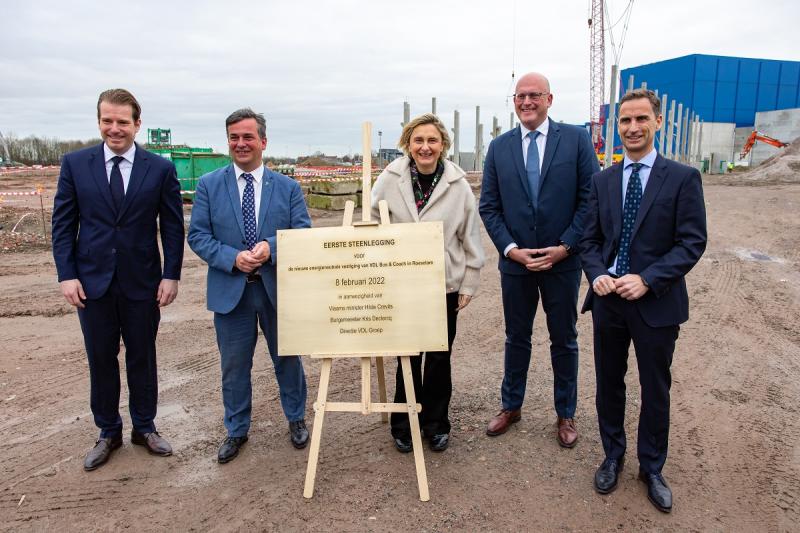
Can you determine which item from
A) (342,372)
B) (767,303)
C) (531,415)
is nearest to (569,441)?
(531,415)

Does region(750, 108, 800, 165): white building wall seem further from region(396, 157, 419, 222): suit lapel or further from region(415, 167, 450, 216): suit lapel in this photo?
region(396, 157, 419, 222): suit lapel

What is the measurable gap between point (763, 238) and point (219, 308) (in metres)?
11.6

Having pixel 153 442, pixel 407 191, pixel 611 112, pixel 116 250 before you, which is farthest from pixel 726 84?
pixel 153 442

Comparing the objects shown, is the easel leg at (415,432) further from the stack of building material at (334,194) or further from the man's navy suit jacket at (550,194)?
the stack of building material at (334,194)

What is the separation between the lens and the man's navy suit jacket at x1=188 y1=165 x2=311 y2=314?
3.66 meters

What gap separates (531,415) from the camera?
4.37m

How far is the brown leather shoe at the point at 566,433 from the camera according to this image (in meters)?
3.86

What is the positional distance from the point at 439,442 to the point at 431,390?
38 centimetres

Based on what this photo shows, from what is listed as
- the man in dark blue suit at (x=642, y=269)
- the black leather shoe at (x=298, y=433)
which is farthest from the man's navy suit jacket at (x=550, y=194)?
the black leather shoe at (x=298, y=433)

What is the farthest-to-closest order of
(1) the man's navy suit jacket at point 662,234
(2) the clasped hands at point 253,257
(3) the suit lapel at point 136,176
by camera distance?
(3) the suit lapel at point 136,176, (2) the clasped hands at point 253,257, (1) the man's navy suit jacket at point 662,234

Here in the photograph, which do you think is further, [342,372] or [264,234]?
[342,372]

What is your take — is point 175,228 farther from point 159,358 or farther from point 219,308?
point 159,358

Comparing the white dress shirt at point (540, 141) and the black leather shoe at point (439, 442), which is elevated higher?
the white dress shirt at point (540, 141)

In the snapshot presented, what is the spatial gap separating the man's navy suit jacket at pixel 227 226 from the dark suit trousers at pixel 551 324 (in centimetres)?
166
